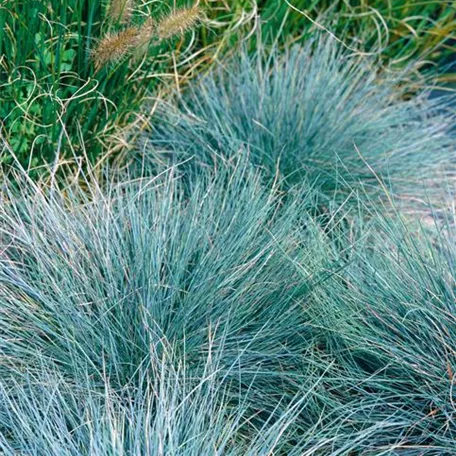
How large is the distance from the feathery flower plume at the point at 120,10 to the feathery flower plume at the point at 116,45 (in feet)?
0.21

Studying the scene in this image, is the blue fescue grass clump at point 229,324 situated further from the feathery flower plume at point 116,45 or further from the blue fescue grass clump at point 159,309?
the feathery flower plume at point 116,45

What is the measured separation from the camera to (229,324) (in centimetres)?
214

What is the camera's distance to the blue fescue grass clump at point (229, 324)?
1.93m

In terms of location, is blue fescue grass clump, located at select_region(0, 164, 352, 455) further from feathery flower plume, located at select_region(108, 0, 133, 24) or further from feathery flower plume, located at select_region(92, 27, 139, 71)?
feathery flower plume, located at select_region(108, 0, 133, 24)

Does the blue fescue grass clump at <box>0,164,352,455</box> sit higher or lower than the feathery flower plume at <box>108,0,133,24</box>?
lower

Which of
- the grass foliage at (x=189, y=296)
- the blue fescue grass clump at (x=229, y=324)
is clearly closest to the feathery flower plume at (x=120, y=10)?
the grass foliage at (x=189, y=296)

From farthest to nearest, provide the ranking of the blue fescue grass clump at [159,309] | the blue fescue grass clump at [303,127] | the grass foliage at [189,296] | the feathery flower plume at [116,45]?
the blue fescue grass clump at [303,127]
the feathery flower plume at [116,45]
the blue fescue grass clump at [159,309]
the grass foliage at [189,296]

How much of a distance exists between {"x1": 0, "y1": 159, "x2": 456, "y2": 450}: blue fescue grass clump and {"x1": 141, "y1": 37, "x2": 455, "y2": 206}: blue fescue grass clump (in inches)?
24.4

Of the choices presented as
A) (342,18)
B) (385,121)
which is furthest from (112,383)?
(342,18)

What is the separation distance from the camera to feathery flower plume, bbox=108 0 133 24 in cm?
246

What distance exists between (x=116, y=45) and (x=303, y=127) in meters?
0.90

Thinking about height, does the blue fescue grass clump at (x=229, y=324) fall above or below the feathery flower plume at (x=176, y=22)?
below

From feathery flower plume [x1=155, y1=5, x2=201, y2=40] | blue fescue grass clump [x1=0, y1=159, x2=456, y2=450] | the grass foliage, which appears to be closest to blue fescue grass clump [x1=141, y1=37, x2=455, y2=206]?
the grass foliage

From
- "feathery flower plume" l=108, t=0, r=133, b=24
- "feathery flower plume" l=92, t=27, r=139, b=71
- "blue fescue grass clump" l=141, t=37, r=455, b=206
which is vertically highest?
"feathery flower plume" l=108, t=0, r=133, b=24
